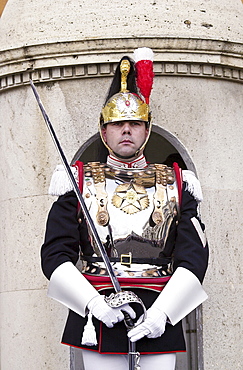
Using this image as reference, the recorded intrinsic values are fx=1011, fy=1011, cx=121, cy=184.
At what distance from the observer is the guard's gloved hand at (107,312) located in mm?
4668

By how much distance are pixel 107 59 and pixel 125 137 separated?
1.26 metres

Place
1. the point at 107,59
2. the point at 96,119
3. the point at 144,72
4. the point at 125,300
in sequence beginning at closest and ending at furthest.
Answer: the point at 125,300
the point at 144,72
the point at 107,59
the point at 96,119

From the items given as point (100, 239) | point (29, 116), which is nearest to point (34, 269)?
point (29, 116)

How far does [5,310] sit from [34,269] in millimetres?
367

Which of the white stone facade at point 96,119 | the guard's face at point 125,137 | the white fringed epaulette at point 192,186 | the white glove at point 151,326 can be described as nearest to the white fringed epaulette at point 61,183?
the guard's face at point 125,137

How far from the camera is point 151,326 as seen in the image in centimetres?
472

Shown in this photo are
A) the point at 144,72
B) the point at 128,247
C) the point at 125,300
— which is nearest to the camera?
the point at 125,300

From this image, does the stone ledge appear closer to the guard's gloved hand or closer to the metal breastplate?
the metal breastplate

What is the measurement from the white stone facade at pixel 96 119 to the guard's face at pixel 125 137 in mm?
1184

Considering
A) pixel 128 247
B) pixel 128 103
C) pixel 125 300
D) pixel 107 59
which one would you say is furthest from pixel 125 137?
pixel 107 59

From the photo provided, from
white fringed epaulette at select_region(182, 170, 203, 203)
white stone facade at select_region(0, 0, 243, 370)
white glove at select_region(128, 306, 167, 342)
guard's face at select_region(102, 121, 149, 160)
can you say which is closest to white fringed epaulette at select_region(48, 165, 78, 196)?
guard's face at select_region(102, 121, 149, 160)

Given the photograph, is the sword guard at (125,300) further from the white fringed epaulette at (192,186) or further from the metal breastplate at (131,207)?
the white fringed epaulette at (192,186)

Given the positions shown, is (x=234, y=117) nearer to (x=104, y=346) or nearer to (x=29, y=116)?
(x=29, y=116)

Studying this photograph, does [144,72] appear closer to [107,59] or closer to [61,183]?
[61,183]
